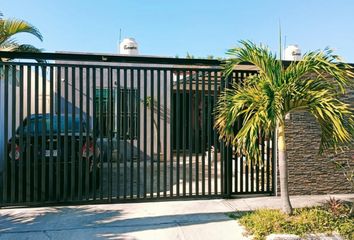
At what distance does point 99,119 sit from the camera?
21.1 ft

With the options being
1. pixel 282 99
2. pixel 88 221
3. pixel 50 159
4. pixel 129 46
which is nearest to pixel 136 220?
pixel 88 221

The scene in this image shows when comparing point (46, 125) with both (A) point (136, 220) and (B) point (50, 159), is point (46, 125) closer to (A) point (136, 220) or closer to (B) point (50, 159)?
(B) point (50, 159)

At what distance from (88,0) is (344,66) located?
641cm

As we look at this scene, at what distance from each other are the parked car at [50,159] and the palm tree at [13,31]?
7.24 feet

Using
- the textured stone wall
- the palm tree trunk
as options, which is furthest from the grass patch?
the textured stone wall

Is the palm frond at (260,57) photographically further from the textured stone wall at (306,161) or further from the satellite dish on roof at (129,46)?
the satellite dish on roof at (129,46)

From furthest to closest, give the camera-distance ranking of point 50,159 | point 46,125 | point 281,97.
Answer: point 46,125, point 50,159, point 281,97

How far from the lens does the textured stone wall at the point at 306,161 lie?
7.00 metres

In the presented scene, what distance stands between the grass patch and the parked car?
3.01 m

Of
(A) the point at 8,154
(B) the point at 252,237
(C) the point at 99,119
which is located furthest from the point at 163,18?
(B) the point at 252,237

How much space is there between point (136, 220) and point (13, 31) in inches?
191

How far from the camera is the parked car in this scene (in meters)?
6.11

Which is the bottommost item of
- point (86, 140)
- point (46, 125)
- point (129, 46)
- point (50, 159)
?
point (50, 159)

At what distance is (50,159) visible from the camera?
6.17m
